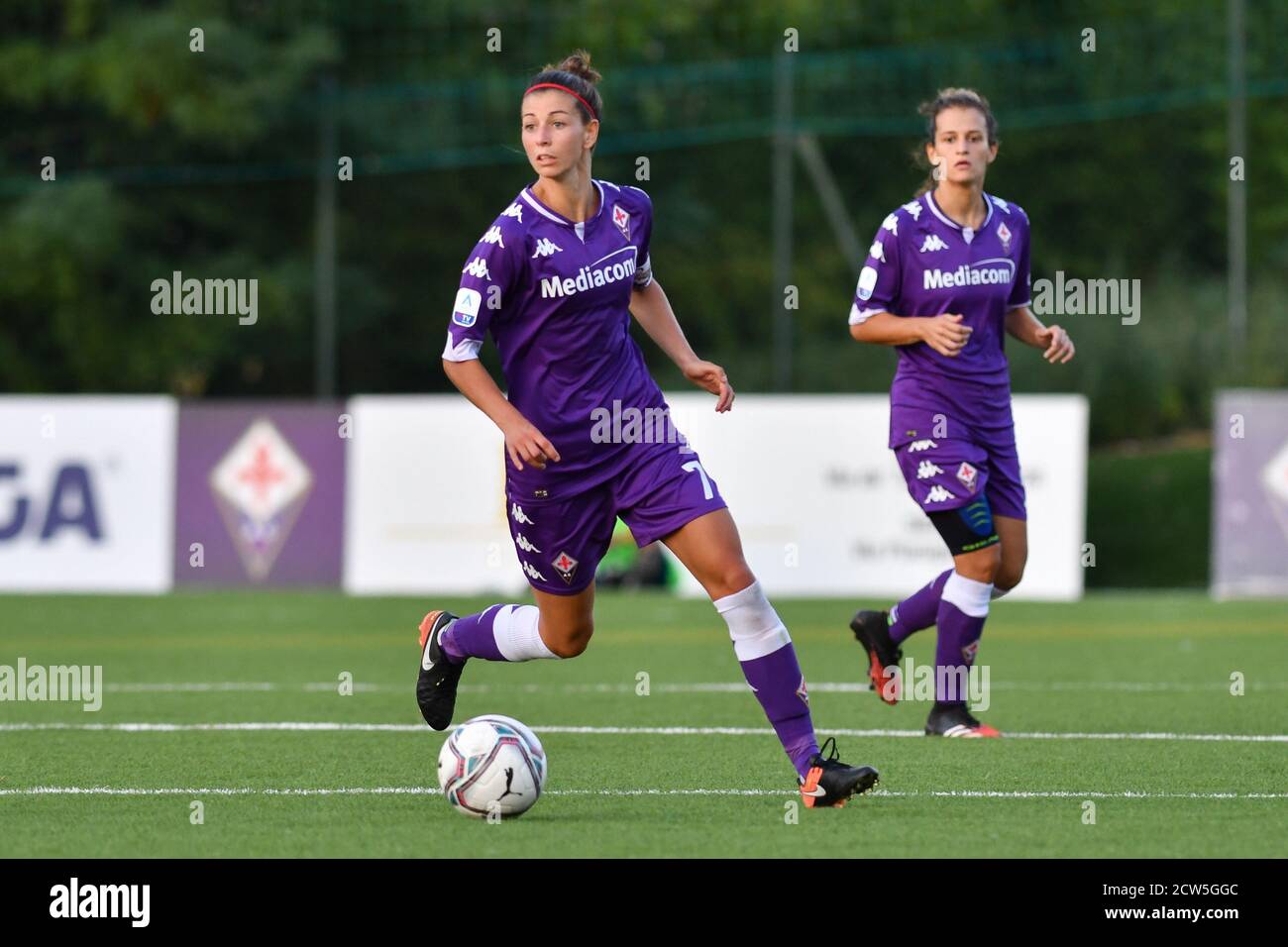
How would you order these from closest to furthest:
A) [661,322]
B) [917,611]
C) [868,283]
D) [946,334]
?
[661,322]
[946,334]
[868,283]
[917,611]

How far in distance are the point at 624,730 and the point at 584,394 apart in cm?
237

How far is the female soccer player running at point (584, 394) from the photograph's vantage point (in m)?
6.61

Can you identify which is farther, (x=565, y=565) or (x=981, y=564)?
(x=981, y=564)

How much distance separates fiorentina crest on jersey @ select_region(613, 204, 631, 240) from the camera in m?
6.92

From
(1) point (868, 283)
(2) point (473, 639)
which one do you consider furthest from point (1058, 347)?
(2) point (473, 639)

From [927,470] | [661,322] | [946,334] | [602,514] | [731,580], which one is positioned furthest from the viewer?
[927,470]

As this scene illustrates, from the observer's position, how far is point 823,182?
80.5 ft

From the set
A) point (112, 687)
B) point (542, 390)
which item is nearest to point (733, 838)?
point (542, 390)

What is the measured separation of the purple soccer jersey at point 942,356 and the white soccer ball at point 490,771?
8.64 ft

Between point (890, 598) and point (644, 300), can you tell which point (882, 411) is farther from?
point (644, 300)

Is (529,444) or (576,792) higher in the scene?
(529,444)

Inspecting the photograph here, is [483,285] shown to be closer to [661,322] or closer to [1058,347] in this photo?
[661,322]

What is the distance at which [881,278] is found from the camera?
8.70m

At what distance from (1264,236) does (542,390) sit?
24427 millimetres
